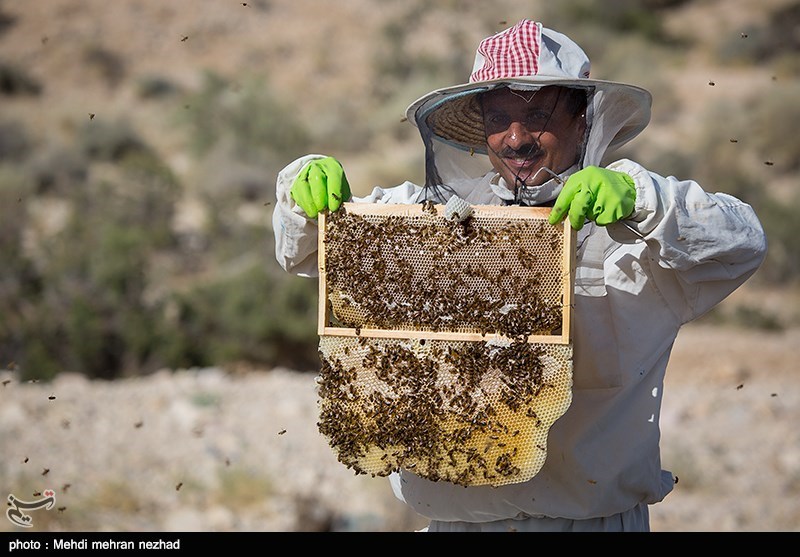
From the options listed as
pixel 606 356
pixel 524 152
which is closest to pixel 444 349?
pixel 606 356

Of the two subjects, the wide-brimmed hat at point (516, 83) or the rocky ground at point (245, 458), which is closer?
the wide-brimmed hat at point (516, 83)

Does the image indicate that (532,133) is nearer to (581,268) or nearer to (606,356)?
(581,268)

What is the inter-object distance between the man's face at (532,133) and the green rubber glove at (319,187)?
0.60 m

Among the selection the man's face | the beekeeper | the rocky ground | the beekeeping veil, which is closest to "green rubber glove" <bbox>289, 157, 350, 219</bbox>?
the beekeeper

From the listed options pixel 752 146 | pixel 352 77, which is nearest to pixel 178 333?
pixel 752 146

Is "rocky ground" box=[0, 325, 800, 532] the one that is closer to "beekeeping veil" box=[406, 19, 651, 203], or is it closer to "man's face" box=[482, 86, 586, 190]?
"beekeeping veil" box=[406, 19, 651, 203]

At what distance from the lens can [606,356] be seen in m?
3.24

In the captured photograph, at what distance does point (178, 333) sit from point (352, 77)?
16.0m

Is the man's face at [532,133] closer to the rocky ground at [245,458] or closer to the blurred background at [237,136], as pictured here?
the rocky ground at [245,458]

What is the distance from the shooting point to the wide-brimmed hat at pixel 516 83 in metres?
3.20

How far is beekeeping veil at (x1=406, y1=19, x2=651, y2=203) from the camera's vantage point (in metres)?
3.24

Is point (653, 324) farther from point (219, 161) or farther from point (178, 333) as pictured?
point (219, 161)

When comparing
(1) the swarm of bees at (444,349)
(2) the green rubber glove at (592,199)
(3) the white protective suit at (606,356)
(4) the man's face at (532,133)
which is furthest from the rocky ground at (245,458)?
(2) the green rubber glove at (592,199)

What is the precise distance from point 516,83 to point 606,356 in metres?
1.01
